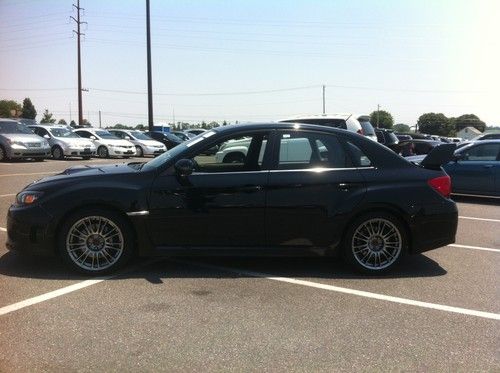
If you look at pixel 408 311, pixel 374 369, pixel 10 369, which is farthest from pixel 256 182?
pixel 10 369

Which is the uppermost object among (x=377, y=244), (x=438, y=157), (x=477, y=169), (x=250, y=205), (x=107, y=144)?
(x=107, y=144)

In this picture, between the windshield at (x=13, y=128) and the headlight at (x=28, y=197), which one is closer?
the headlight at (x=28, y=197)

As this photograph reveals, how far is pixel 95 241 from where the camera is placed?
5.47 m

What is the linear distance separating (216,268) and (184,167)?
122cm

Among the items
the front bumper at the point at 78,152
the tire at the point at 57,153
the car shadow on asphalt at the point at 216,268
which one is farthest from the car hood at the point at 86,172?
the tire at the point at 57,153

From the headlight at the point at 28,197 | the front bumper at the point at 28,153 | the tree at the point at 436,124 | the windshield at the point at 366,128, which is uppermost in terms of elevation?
the tree at the point at 436,124

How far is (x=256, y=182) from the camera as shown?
218 inches

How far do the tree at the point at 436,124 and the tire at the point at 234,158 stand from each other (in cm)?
11652

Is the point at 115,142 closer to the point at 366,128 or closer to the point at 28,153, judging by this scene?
the point at 28,153

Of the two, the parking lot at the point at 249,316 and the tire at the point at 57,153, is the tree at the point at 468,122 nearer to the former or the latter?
the tire at the point at 57,153

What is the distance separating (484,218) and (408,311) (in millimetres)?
5564

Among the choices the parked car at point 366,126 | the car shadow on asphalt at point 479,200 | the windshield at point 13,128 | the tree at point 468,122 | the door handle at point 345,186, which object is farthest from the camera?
the tree at point 468,122

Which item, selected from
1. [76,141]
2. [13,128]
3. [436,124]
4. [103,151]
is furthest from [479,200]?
[436,124]

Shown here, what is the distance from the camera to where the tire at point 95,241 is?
5.41 metres
